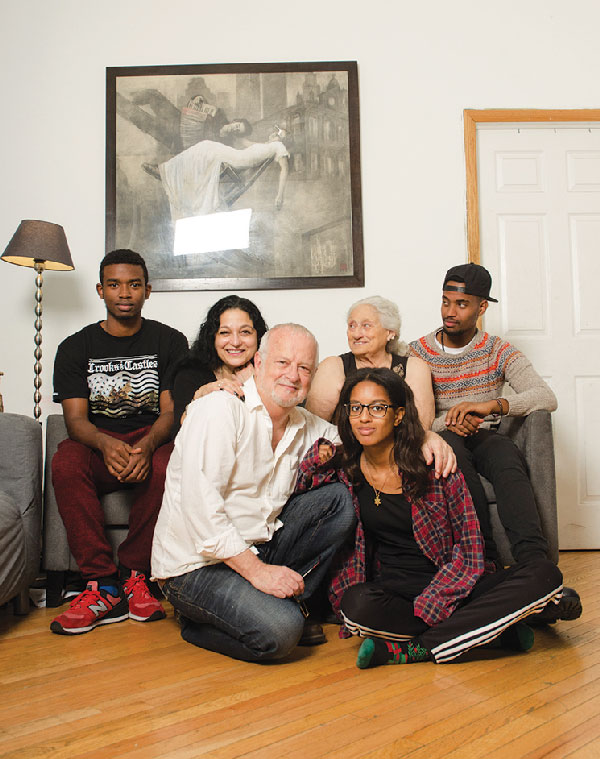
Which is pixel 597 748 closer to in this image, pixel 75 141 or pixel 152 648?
pixel 152 648

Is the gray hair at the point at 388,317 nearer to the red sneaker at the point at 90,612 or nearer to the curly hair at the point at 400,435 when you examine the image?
the curly hair at the point at 400,435

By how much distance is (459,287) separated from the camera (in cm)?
290

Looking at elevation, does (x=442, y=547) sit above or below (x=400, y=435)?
below

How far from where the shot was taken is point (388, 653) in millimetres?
1837

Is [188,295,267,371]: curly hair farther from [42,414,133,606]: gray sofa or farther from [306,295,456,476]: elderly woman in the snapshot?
[42,414,133,606]: gray sofa

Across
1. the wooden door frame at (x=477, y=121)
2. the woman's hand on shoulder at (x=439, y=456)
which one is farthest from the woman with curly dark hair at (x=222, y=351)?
the wooden door frame at (x=477, y=121)

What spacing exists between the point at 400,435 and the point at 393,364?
646 millimetres

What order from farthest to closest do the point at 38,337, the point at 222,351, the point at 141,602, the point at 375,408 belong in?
the point at 38,337
the point at 222,351
the point at 141,602
the point at 375,408

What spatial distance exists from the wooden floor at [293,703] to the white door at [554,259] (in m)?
1.87

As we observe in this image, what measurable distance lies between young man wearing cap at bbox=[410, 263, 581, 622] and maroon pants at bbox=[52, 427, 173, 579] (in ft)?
3.38

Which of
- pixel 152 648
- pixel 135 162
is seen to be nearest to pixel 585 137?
pixel 135 162

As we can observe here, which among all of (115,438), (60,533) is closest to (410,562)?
(115,438)

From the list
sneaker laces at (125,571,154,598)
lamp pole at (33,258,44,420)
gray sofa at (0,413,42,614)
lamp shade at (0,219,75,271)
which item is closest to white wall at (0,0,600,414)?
lamp pole at (33,258,44,420)

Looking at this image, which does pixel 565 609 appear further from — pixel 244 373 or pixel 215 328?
pixel 215 328
